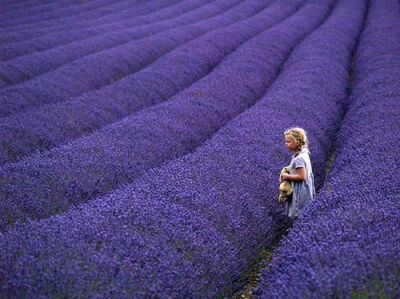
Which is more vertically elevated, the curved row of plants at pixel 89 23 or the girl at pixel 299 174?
the girl at pixel 299 174

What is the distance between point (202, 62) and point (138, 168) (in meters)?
6.65

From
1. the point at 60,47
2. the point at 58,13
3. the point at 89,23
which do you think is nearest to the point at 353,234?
the point at 60,47

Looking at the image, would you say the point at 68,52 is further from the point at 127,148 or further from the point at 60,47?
the point at 127,148

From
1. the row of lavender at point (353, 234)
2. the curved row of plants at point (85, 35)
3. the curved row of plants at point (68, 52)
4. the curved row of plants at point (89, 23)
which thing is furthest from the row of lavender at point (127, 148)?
the curved row of plants at point (89, 23)

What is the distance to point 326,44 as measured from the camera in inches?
471

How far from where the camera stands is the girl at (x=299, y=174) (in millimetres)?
4090

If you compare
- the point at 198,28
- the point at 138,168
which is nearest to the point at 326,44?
the point at 198,28

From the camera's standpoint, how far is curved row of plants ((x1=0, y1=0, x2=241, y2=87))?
10.1 meters

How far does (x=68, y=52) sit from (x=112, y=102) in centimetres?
520

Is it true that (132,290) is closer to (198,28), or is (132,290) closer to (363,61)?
(363,61)

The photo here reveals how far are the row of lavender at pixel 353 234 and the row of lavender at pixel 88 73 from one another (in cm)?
554

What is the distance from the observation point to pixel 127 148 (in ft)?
17.3

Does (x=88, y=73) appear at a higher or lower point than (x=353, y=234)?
lower

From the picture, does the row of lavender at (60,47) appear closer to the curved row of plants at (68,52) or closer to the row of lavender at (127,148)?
the curved row of plants at (68,52)
